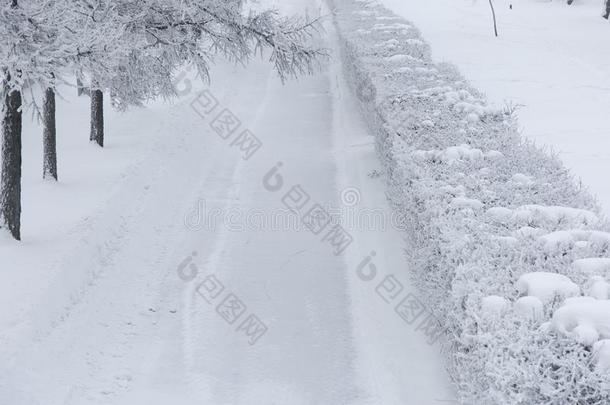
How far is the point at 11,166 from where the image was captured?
7.55m

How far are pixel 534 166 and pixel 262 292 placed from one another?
11.8 ft

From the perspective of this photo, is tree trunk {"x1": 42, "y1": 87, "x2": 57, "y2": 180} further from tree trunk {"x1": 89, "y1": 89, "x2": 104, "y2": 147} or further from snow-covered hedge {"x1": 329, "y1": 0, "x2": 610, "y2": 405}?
snow-covered hedge {"x1": 329, "y1": 0, "x2": 610, "y2": 405}

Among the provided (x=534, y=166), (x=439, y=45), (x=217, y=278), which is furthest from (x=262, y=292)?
(x=439, y=45)

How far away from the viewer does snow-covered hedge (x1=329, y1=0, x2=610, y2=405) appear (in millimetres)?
3879

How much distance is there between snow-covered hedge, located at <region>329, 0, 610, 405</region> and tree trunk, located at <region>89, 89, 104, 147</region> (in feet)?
17.9

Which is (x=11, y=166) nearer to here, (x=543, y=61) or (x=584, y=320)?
(x=584, y=320)

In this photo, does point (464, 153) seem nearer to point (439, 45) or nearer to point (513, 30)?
point (439, 45)

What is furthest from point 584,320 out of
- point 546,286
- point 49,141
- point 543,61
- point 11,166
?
point 543,61

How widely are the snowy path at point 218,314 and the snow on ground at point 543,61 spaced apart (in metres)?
3.32

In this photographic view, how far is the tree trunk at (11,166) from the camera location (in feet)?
24.4

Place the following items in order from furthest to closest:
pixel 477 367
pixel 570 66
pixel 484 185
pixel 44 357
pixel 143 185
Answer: pixel 570 66 → pixel 143 185 → pixel 484 185 → pixel 44 357 → pixel 477 367

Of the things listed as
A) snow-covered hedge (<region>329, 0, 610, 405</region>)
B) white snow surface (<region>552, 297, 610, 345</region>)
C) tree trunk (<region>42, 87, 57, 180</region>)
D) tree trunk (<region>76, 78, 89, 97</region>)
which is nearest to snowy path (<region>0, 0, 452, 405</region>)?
snow-covered hedge (<region>329, 0, 610, 405</region>)

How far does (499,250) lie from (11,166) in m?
5.79

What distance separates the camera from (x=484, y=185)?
660 centimetres
